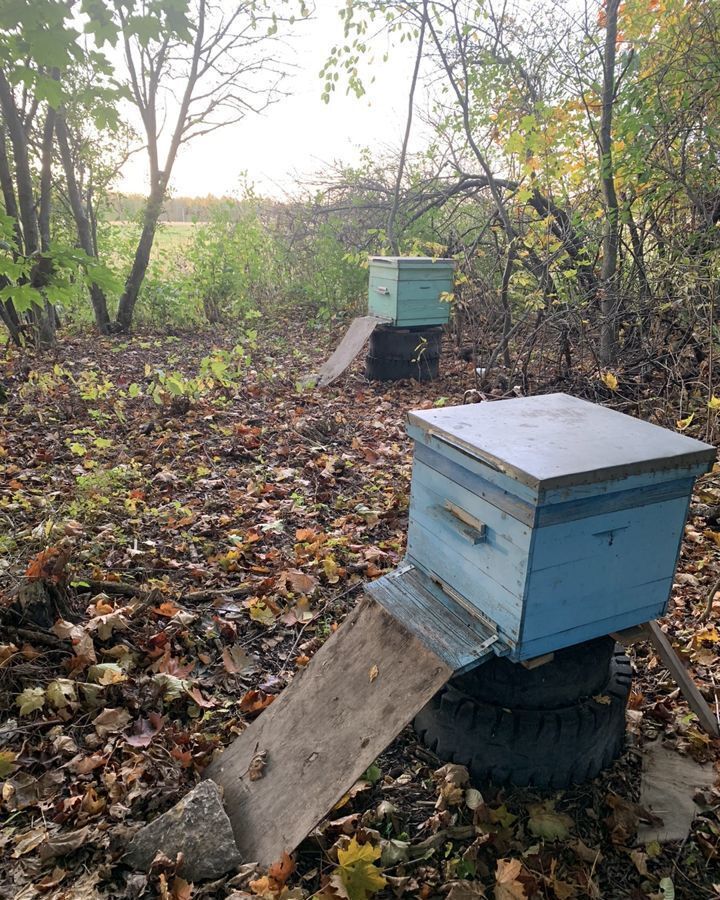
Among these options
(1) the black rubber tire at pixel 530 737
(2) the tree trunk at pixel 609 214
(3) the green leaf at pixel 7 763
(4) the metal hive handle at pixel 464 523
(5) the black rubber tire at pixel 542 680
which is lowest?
(3) the green leaf at pixel 7 763

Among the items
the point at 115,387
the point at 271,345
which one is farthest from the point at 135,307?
the point at 115,387

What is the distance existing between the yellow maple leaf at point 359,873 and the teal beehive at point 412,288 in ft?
19.7

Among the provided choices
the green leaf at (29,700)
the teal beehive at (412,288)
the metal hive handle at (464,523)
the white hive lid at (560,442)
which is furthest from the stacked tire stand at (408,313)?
the green leaf at (29,700)

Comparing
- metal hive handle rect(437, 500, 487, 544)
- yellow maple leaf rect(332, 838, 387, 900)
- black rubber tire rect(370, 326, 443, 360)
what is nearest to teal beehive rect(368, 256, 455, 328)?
black rubber tire rect(370, 326, 443, 360)

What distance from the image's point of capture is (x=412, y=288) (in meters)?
7.15

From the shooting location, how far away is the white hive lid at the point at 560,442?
183cm

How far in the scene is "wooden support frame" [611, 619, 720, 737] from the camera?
7.50ft

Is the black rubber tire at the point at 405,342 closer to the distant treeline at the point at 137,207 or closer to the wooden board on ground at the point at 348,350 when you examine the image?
the wooden board on ground at the point at 348,350

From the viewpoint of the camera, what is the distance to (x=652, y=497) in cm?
200

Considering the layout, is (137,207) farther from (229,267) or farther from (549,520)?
(549,520)

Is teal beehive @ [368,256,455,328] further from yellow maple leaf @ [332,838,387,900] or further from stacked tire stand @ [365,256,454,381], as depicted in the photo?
yellow maple leaf @ [332,838,387,900]

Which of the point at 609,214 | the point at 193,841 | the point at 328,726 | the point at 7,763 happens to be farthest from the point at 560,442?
the point at 609,214

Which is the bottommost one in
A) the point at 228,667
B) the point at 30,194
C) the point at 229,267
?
the point at 228,667

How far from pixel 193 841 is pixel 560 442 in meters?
1.76
